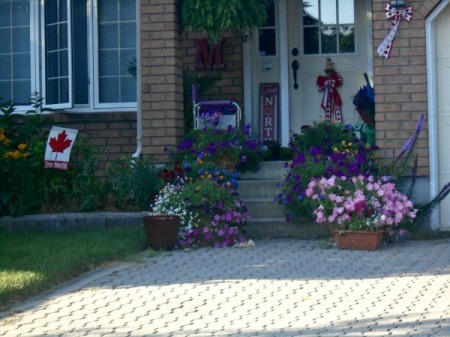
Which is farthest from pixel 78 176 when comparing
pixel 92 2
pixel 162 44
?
pixel 92 2

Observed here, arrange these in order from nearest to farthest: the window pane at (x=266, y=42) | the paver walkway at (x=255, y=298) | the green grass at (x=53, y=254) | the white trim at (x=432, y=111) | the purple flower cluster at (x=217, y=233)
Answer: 1. the paver walkway at (x=255, y=298)
2. the green grass at (x=53, y=254)
3. the purple flower cluster at (x=217, y=233)
4. the white trim at (x=432, y=111)
5. the window pane at (x=266, y=42)

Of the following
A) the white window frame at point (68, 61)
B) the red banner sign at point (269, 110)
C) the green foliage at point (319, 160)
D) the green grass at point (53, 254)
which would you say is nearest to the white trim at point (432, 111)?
the green foliage at point (319, 160)

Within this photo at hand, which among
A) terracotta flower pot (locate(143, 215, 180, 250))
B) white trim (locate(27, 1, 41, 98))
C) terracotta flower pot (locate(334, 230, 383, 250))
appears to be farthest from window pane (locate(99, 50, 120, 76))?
terracotta flower pot (locate(334, 230, 383, 250))

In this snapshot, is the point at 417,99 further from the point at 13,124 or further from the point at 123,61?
the point at 13,124

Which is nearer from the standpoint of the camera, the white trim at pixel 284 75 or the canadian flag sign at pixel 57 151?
the canadian flag sign at pixel 57 151

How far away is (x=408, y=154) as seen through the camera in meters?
11.3

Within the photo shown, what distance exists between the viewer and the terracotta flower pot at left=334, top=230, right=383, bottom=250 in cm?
1016

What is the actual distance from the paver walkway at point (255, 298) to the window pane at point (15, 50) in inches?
195

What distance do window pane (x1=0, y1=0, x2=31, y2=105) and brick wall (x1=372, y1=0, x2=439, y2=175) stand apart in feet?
17.2

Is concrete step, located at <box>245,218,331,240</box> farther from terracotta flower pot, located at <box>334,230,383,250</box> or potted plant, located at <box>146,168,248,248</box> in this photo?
terracotta flower pot, located at <box>334,230,383,250</box>

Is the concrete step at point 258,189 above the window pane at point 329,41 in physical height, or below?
below

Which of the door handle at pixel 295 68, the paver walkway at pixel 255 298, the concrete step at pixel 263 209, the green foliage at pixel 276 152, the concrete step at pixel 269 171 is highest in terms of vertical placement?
the door handle at pixel 295 68

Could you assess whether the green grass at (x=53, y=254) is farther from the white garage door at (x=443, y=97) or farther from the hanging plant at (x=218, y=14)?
the white garage door at (x=443, y=97)

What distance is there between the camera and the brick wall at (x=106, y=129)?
1327 cm
